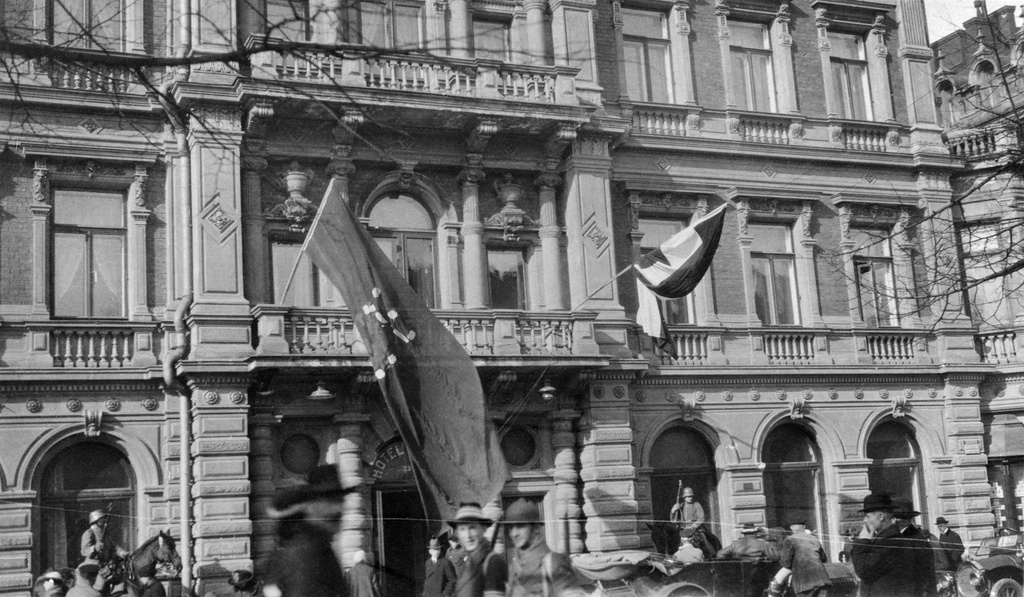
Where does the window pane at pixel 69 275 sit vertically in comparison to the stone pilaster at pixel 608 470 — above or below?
above

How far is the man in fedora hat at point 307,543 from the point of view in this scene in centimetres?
885

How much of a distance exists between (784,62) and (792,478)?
8.76 meters

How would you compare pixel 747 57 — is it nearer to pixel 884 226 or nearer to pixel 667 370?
pixel 884 226

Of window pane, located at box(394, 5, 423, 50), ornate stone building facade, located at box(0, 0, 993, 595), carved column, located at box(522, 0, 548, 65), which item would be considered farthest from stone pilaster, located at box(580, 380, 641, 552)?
window pane, located at box(394, 5, 423, 50)

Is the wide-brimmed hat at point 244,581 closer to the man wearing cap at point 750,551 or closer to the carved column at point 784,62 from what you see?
the man wearing cap at point 750,551

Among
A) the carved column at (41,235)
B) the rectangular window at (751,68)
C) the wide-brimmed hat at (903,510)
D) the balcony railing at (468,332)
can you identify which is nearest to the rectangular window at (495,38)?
the rectangular window at (751,68)

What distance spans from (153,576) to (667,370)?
10139 millimetres

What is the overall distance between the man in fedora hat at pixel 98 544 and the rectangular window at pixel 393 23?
9.93 meters

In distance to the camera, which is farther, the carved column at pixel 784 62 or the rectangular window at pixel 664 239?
the carved column at pixel 784 62

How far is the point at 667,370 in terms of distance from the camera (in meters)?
23.4

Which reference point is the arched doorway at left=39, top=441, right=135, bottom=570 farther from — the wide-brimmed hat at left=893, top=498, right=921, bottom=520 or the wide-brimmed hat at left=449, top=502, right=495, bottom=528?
the wide-brimmed hat at left=893, top=498, right=921, bottom=520

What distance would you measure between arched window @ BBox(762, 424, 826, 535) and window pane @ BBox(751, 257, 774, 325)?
226cm

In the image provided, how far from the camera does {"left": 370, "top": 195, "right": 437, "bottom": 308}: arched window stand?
22.4 metres

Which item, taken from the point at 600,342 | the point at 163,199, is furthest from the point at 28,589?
A: the point at 600,342
